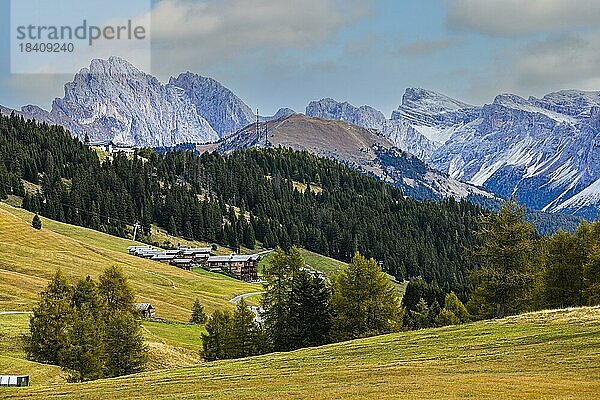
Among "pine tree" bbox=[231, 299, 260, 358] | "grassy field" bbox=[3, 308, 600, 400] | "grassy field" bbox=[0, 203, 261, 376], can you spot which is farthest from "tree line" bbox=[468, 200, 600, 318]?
"grassy field" bbox=[0, 203, 261, 376]

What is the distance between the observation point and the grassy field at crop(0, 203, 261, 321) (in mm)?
109750

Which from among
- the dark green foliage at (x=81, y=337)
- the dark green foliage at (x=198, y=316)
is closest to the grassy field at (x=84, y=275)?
the dark green foliage at (x=81, y=337)

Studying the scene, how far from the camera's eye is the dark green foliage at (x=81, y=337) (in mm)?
67438

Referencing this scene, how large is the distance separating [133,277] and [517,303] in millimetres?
85664

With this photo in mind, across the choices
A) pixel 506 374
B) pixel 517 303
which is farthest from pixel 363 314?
pixel 506 374

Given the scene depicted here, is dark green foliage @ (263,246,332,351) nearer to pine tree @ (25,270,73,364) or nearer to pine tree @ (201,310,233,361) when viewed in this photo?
pine tree @ (201,310,233,361)

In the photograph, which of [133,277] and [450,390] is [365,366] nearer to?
[450,390]

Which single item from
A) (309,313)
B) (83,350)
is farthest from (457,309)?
(83,350)

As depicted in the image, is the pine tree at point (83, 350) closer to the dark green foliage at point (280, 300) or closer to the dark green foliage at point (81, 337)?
the dark green foliage at point (81, 337)

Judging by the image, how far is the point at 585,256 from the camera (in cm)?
8300

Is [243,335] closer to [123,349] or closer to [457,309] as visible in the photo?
[123,349]

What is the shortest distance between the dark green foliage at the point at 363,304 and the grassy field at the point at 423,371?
17.3 metres

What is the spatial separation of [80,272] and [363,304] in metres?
66.9

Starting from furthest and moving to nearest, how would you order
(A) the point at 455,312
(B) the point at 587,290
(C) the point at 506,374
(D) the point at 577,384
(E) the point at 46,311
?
(A) the point at 455,312 → (B) the point at 587,290 → (E) the point at 46,311 → (C) the point at 506,374 → (D) the point at 577,384
